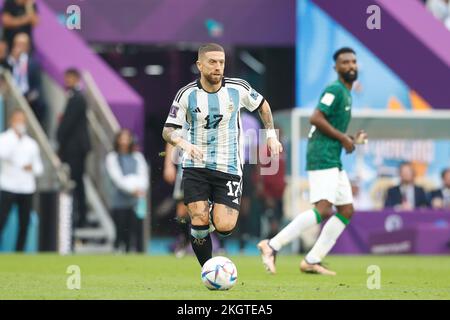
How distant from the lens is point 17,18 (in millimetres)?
20016

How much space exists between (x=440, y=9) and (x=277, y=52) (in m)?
3.31

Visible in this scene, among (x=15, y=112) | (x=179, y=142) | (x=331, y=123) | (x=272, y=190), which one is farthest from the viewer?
(x=272, y=190)

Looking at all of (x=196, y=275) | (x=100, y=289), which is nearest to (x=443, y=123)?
(x=196, y=275)

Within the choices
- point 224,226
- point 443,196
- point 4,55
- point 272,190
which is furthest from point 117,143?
point 224,226

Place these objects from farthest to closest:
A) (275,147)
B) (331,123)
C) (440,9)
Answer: (440,9)
(331,123)
(275,147)

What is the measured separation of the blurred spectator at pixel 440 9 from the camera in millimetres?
22764

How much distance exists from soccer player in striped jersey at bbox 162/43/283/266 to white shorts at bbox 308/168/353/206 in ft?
6.73

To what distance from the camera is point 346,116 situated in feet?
40.9

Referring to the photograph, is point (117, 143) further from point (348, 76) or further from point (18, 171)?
point (348, 76)

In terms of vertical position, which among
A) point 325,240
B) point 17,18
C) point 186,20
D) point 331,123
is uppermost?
point 186,20

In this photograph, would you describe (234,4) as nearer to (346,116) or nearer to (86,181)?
(86,181)

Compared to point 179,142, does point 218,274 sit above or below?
below

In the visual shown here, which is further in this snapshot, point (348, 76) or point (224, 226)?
point (348, 76)

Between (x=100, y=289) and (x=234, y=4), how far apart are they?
43.1 feet
